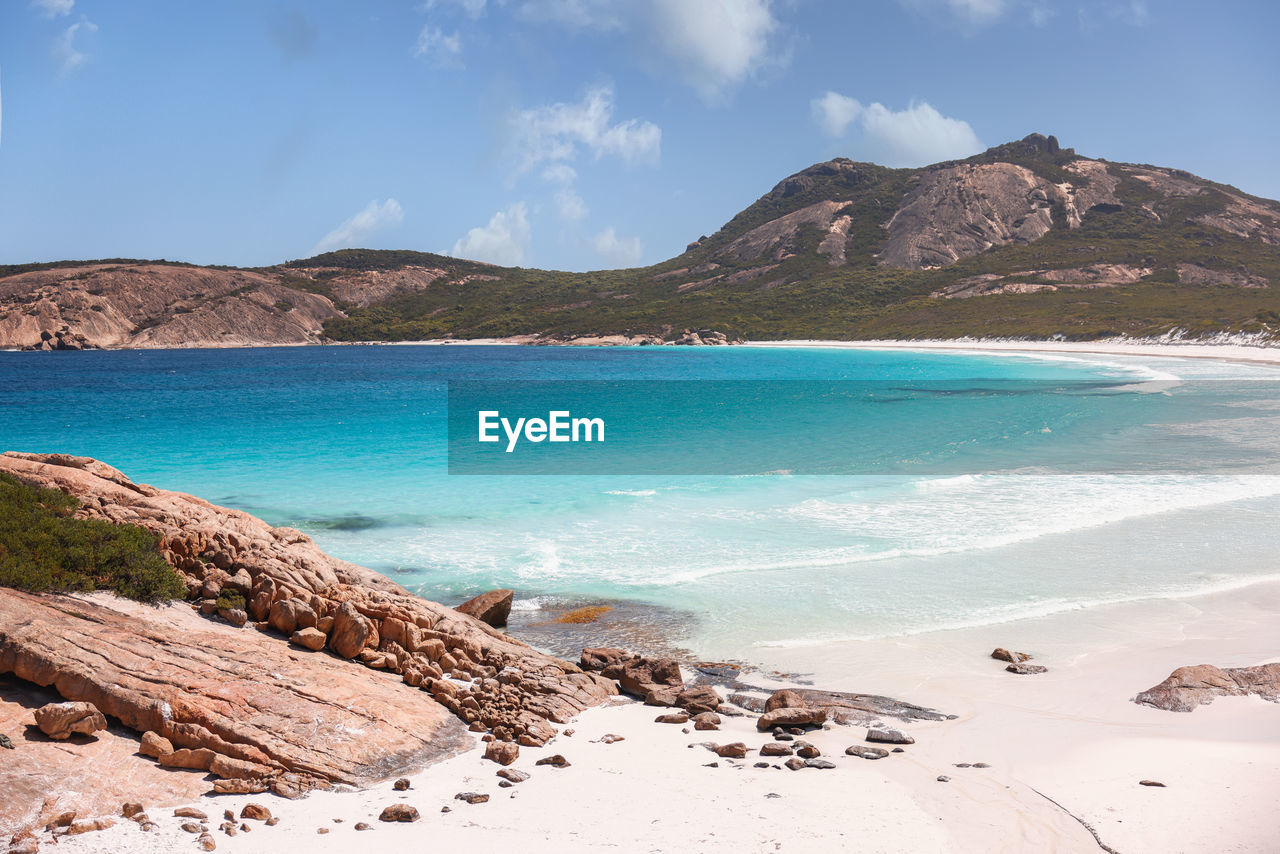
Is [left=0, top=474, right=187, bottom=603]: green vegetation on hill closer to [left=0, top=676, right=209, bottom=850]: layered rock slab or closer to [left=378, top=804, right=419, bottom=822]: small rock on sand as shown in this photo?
[left=0, top=676, right=209, bottom=850]: layered rock slab

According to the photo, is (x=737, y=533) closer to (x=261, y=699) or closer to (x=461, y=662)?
(x=461, y=662)

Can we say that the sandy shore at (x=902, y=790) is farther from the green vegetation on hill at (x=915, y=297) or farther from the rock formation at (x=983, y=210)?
the rock formation at (x=983, y=210)

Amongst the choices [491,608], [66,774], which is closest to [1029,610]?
[491,608]

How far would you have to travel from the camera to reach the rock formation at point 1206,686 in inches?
342

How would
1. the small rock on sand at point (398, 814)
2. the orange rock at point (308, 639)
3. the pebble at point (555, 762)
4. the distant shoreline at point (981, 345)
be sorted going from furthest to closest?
1. the distant shoreline at point (981, 345)
2. the orange rock at point (308, 639)
3. the pebble at point (555, 762)
4. the small rock on sand at point (398, 814)

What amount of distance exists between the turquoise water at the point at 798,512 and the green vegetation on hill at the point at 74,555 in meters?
5.35

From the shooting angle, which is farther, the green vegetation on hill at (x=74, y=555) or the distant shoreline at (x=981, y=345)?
the distant shoreline at (x=981, y=345)

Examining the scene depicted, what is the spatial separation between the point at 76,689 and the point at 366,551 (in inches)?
388

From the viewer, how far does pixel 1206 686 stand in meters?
8.92

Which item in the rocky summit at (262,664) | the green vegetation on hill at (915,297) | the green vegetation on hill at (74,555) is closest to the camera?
the rocky summit at (262,664)

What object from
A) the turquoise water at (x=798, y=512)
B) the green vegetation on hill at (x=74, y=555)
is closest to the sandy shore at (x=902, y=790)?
the turquoise water at (x=798, y=512)

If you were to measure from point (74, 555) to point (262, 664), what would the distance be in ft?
7.54

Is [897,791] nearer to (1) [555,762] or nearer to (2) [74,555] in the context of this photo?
(1) [555,762]

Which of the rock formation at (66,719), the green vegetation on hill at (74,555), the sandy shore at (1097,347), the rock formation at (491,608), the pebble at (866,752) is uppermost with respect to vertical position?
the sandy shore at (1097,347)
